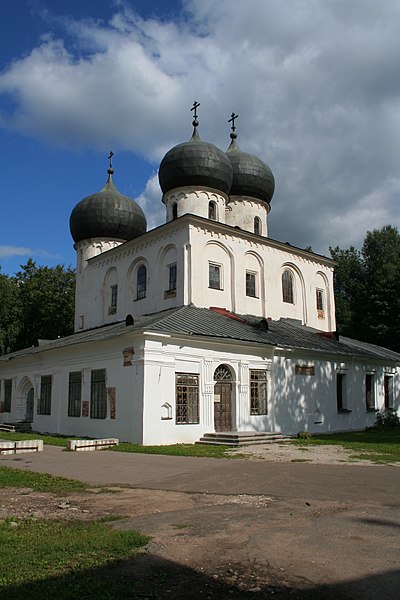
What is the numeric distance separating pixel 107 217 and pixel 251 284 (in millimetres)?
9332

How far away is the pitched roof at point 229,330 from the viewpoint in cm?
1828

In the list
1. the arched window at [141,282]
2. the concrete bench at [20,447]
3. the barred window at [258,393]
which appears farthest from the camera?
the arched window at [141,282]

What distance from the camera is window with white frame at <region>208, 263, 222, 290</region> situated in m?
24.2

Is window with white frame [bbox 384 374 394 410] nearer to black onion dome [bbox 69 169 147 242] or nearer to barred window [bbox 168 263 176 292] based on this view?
barred window [bbox 168 263 176 292]

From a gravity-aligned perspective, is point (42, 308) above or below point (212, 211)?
below

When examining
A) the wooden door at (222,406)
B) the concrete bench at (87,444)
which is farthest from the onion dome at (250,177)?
the concrete bench at (87,444)

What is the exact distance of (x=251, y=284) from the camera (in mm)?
25984

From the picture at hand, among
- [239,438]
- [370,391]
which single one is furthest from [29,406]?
[370,391]

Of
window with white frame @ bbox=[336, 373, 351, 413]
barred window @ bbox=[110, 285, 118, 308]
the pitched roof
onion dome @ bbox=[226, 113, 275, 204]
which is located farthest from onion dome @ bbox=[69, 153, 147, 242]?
window with white frame @ bbox=[336, 373, 351, 413]

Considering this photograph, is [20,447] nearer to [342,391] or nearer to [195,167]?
[342,391]

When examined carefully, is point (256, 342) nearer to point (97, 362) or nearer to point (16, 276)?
point (97, 362)

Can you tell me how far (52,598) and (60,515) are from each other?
10.6ft

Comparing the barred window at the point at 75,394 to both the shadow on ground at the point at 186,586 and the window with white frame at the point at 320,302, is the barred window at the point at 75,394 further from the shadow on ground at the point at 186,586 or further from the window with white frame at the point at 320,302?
the shadow on ground at the point at 186,586

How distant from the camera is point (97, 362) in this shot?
65.4ft
